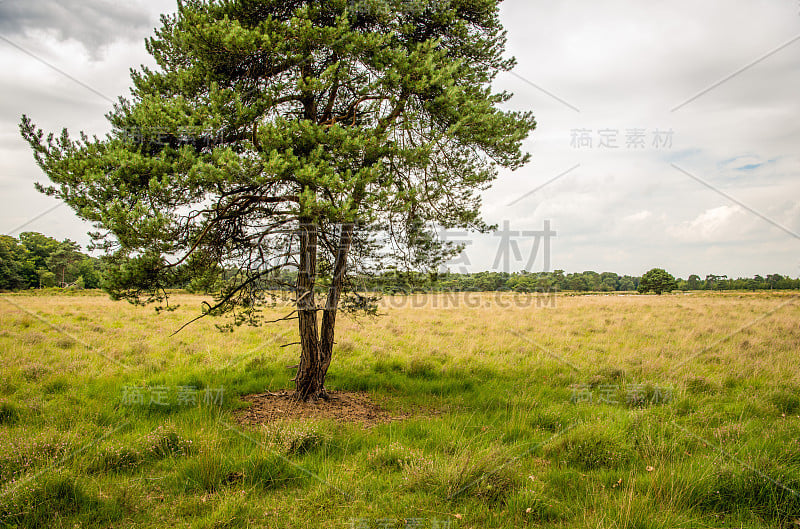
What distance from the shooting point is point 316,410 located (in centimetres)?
666

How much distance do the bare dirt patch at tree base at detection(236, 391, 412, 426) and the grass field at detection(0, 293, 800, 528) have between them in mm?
330

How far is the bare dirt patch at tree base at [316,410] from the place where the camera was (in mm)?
6312

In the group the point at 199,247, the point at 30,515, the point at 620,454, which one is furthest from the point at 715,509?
the point at 199,247

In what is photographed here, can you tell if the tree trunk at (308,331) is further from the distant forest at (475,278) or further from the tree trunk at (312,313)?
the distant forest at (475,278)

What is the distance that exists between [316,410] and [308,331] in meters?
1.41

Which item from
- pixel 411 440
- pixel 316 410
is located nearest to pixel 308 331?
pixel 316 410

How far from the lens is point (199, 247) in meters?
6.37

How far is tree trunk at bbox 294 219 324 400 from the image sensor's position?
663 cm

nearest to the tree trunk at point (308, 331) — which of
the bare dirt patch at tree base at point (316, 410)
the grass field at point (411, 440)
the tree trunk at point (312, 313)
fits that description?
the tree trunk at point (312, 313)

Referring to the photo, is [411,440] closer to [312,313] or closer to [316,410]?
[316,410]

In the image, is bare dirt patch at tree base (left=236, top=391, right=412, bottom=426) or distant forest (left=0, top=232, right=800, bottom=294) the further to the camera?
distant forest (left=0, top=232, right=800, bottom=294)

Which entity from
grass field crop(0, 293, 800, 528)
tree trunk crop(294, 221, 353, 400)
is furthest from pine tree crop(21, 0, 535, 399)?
grass field crop(0, 293, 800, 528)

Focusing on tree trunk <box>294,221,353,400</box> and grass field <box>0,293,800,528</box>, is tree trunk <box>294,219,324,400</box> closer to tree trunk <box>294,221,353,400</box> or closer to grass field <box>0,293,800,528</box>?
tree trunk <box>294,221,353,400</box>

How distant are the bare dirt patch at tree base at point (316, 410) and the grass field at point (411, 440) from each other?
330 mm
